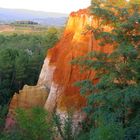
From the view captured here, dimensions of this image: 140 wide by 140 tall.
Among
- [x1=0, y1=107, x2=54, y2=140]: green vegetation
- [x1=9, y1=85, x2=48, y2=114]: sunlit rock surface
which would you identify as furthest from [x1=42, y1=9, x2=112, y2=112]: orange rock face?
[x1=0, y1=107, x2=54, y2=140]: green vegetation

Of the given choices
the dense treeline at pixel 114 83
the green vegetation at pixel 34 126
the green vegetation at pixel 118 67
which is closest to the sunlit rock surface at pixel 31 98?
the dense treeline at pixel 114 83

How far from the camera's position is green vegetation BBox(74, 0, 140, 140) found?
18859 mm

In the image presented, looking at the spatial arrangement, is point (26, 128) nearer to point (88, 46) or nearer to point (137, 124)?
point (137, 124)

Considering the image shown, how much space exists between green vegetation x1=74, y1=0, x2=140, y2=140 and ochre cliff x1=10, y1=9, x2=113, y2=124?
13.6 ft

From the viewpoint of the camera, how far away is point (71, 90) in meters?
26.4

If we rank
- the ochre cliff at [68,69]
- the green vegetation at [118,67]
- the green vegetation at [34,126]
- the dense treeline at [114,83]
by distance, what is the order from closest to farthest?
the green vegetation at [34,126], the dense treeline at [114,83], the green vegetation at [118,67], the ochre cliff at [68,69]

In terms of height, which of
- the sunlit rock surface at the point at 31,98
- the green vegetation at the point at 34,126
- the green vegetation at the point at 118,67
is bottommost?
the sunlit rock surface at the point at 31,98

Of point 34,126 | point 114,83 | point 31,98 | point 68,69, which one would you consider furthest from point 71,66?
point 34,126

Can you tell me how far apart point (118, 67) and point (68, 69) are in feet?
26.8

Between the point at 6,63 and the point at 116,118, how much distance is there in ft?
71.5

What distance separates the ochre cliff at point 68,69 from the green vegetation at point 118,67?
163 inches

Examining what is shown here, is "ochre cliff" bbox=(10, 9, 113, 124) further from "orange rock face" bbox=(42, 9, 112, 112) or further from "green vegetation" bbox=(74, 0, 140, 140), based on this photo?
"green vegetation" bbox=(74, 0, 140, 140)

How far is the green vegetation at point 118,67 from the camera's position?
61.9 feet

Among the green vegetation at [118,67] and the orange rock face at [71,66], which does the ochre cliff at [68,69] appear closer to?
the orange rock face at [71,66]
